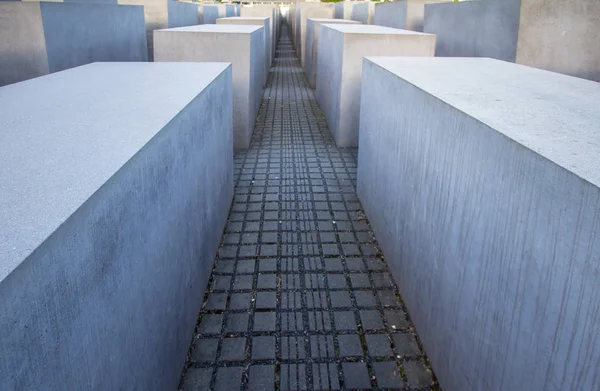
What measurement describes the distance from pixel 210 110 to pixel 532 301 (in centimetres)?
301

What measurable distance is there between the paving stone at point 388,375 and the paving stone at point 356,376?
67 mm

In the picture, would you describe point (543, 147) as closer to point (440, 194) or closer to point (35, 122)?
point (440, 194)

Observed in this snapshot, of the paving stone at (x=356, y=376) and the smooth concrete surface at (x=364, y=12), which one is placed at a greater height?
the smooth concrete surface at (x=364, y=12)

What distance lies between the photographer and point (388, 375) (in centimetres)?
310

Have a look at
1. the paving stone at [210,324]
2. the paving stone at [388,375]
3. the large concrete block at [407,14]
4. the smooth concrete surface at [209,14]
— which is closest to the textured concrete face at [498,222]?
the paving stone at [388,375]

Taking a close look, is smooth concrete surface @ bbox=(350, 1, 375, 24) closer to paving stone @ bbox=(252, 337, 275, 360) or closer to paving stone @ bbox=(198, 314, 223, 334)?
paving stone @ bbox=(198, 314, 223, 334)

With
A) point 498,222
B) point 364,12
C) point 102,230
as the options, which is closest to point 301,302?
point 498,222

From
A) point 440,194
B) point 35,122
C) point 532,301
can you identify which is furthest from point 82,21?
point 532,301

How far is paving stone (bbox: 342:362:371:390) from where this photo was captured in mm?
3020

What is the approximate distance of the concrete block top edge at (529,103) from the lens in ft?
6.61

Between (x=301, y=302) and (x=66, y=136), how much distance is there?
84.2 inches

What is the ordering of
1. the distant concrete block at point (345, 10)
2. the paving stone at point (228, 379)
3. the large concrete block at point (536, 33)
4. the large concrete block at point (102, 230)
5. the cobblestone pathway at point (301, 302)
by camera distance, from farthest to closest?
1. the distant concrete block at point (345, 10)
2. the large concrete block at point (536, 33)
3. the cobblestone pathway at point (301, 302)
4. the paving stone at point (228, 379)
5. the large concrete block at point (102, 230)

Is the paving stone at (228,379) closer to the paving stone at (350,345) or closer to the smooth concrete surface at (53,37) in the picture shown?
the paving stone at (350,345)

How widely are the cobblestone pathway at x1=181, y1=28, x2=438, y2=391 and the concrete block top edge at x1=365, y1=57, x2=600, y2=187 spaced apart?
5.32 ft
